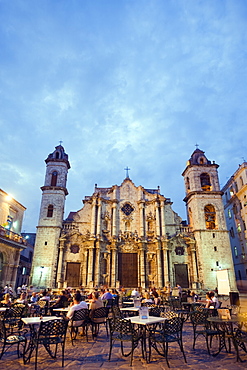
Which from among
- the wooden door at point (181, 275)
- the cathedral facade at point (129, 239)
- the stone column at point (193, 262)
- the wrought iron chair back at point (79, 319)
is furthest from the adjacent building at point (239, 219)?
the wrought iron chair back at point (79, 319)

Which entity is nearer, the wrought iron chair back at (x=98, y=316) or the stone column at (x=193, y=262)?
the wrought iron chair back at (x=98, y=316)

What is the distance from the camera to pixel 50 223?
91.2ft

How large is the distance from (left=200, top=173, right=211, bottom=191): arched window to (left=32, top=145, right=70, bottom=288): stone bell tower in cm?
1805

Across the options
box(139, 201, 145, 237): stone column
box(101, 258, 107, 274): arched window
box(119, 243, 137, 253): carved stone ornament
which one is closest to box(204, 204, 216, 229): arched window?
box(139, 201, 145, 237): stone column

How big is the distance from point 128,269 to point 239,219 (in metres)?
17.2

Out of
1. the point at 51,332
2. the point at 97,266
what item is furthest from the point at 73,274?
the point at 51,332

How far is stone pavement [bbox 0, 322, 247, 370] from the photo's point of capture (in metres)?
5.73

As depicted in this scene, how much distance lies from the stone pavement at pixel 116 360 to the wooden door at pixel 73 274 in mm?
19801

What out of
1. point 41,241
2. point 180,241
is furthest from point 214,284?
point 41,241

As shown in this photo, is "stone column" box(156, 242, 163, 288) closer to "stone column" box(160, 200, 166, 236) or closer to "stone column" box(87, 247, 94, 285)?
"stone column" box(160, 200, 166, 236)

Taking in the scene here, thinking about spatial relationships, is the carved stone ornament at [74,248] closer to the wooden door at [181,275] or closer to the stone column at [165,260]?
the stone column at [165,260]

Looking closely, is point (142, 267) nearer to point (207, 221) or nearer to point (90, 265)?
point (90, 265)

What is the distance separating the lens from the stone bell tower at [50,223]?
25531 millimetres

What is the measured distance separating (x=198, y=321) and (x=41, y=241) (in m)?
22.6
